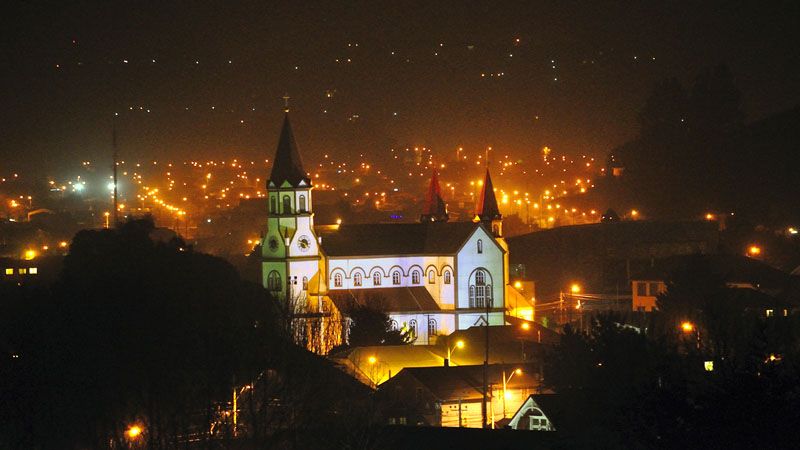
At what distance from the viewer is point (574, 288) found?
77.7 metres

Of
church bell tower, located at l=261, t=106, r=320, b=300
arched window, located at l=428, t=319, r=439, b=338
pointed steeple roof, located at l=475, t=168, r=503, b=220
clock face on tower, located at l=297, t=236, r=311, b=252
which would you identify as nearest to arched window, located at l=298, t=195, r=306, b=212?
church bell tower, located at l=261, t=106, r=320, b=300

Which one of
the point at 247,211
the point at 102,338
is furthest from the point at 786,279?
the point at 247,211

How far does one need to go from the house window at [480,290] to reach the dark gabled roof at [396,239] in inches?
61.1

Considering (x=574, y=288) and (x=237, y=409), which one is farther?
(x=574, y=288)

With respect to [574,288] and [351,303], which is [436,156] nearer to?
[574,288]

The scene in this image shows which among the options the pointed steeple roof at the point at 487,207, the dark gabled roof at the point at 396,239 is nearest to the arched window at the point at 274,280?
the dark gabled roof at the point at 396,239

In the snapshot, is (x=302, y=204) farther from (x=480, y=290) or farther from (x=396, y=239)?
(x=480, y=290)

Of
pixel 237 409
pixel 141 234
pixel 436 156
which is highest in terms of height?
pixel 436 156

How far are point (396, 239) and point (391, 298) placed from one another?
346cm

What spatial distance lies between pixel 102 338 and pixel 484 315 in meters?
30.3

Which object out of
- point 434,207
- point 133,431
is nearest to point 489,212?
point 434,207

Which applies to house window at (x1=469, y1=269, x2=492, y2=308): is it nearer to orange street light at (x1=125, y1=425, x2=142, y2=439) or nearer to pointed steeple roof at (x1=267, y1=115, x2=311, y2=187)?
pointed steeple roof at (x1=267, y1=115, x2=311, y2=187)

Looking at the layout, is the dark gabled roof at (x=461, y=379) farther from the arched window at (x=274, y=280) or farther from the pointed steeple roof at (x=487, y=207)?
the pointed steeple roof at (x=487, y=207)

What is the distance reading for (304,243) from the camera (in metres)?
65.6
